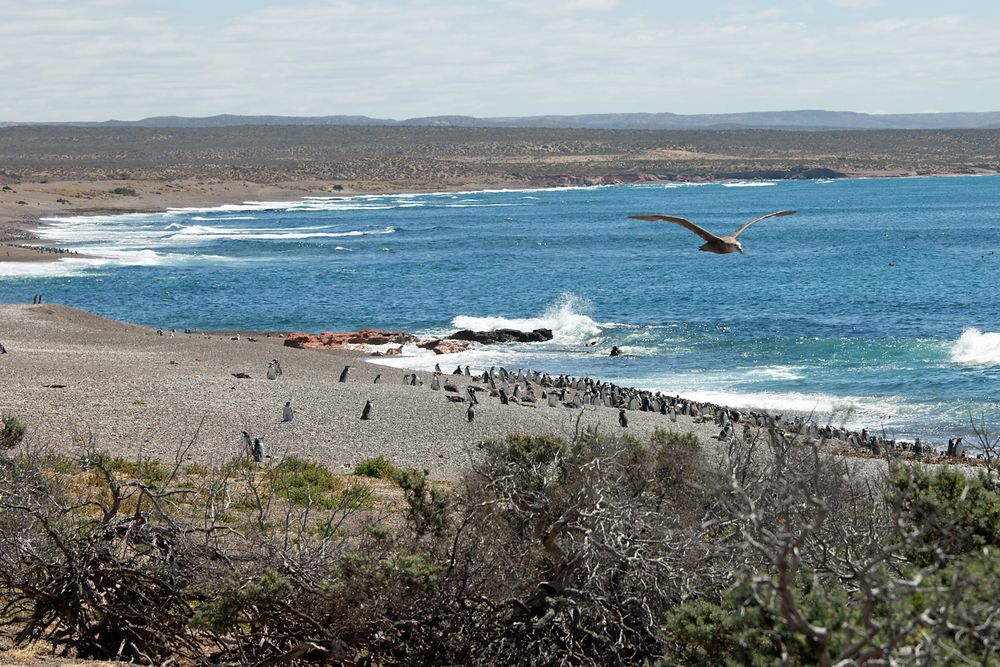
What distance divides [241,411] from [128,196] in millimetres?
81982

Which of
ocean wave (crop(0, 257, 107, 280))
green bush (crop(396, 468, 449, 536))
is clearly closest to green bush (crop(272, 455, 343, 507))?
green bush (crop(396, 468, 449, 536))

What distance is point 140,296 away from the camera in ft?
140

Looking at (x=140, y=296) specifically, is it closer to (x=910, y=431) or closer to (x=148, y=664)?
(x=910, y=431)

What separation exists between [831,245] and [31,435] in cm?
6052

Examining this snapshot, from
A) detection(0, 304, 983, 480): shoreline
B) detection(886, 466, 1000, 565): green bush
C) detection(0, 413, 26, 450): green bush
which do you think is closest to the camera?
detection(886, 466, 1000, 565): green bush

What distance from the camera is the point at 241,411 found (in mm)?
19953

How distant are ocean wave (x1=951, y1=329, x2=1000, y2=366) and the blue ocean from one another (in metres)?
0.09

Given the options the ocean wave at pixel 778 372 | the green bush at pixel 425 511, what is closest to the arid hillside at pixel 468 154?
the ocean wave at pixel 778 372

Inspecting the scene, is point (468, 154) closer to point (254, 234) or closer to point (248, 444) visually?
point (254, 234)

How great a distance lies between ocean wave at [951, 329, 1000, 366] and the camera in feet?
99.1

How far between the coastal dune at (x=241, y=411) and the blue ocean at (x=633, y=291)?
235 inches

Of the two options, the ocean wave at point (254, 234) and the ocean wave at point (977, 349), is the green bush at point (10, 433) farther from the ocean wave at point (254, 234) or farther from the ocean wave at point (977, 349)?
the ocean wave at point (254, 234)

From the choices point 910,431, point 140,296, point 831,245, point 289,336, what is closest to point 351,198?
point 831,245

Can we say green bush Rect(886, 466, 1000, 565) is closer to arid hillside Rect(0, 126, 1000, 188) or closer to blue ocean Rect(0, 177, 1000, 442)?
blue ocean Rect(0, 177, 1000, 442)
